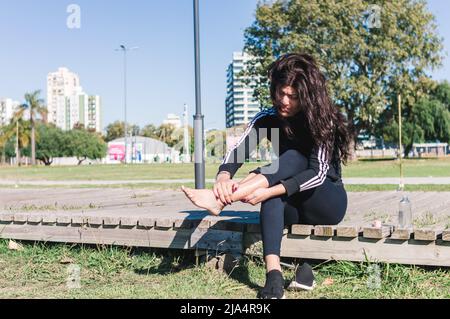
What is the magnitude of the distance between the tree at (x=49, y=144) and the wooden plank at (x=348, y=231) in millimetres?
86602

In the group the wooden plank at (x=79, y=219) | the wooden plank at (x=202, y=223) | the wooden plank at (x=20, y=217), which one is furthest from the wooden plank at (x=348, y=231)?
the wooden plank at (x=20, y=217)

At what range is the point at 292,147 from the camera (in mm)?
3428

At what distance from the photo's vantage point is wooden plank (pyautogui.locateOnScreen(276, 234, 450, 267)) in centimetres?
336

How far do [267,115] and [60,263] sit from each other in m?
2.22

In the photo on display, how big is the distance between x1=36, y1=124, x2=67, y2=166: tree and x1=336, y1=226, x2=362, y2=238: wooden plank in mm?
86602

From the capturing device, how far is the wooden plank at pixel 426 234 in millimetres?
3307

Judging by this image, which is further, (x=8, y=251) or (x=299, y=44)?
(x=299, y=44)

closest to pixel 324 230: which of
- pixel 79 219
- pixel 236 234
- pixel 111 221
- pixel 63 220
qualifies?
pixel 236 234

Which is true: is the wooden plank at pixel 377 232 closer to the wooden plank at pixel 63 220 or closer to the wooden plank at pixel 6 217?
the wooden plank at pixel 63 220

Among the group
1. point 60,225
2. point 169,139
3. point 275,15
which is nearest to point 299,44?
point 275,15

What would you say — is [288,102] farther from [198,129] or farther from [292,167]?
[198,129]
